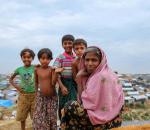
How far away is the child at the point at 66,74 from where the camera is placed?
4.82m

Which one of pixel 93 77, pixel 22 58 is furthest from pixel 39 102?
pixel 93 77

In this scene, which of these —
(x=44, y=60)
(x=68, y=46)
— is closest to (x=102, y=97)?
(x=68, y=46)

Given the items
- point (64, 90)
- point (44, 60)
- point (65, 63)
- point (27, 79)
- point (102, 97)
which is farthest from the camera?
point (27, 79)

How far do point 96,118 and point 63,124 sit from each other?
1.38ft

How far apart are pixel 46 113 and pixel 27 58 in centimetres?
105

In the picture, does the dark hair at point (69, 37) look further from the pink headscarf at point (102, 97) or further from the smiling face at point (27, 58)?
the pink headscarf at point (102, 97)

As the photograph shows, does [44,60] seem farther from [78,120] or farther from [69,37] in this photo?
[78,120]

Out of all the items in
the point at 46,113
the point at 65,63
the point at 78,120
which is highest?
the point at 65,63

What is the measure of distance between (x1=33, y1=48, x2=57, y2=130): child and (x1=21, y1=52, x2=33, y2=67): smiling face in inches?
22.2

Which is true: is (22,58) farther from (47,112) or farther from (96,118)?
(96,118)

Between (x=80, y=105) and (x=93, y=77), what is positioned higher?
(x=93, y=77)

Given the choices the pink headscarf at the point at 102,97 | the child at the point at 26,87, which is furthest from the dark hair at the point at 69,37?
the pink headscarf at the point at 102,97

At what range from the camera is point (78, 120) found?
367 centimetres

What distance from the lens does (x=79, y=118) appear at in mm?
3658
